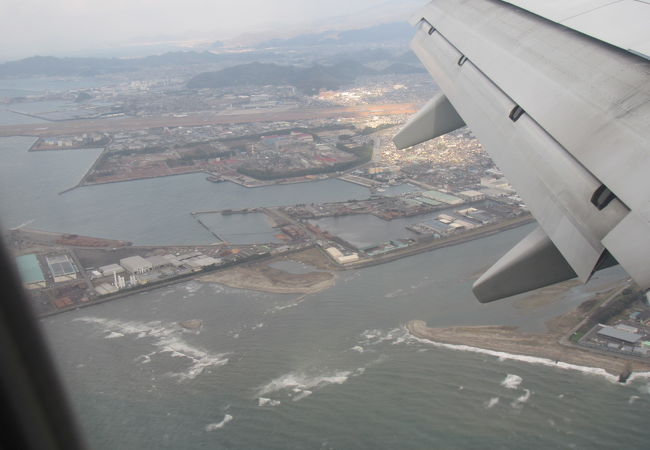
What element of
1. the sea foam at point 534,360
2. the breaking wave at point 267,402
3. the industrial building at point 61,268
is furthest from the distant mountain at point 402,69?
the breaking wave at point 267,402

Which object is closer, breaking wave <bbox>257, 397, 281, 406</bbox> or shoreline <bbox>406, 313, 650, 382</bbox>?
breaking wave <bbox>257, 397, 281, 406</bbox>

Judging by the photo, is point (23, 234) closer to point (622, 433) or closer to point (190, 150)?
point (190, 150)

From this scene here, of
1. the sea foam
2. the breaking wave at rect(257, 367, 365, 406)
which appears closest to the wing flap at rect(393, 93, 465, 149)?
the breaking wave at rect(257, 367, 365, 406)

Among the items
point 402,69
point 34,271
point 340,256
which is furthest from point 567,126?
point 402,69

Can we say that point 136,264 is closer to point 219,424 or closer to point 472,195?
point 219,424

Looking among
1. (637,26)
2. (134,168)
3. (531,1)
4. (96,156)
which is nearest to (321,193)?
(134,168)

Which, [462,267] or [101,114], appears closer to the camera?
[462,267]

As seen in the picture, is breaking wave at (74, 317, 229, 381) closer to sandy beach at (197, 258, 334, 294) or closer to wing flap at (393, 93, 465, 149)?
sandy beach at (197, 258, 334, 294)
